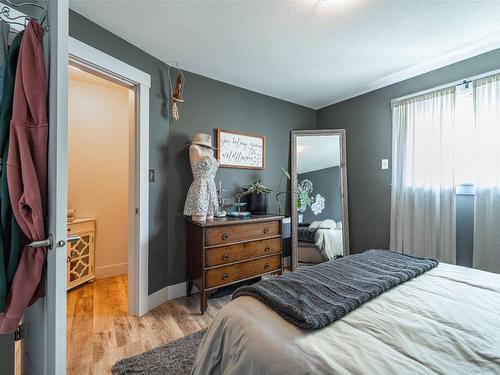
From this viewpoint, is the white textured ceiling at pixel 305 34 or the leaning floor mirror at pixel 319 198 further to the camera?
the leaning floor mirror at pixel 319 198

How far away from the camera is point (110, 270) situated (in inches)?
117

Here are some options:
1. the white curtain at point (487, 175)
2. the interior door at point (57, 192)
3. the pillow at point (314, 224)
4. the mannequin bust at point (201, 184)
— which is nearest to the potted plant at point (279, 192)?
the pillow at point (314, 224)

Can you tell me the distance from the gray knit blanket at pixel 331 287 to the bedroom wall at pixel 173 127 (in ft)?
4.55

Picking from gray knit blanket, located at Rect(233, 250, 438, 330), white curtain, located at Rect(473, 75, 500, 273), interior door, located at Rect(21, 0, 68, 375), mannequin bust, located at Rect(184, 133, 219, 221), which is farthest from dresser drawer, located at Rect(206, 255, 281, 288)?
white curtain, located at Rect(473, 75, 500, 273)

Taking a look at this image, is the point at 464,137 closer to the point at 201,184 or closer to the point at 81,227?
the point at 201,184

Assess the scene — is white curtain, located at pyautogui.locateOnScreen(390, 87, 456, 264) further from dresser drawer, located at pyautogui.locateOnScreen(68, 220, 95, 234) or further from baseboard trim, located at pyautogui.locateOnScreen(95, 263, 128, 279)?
dresser drawer, located at pyautogui.locateOnScreen(68, 220, 95, 234)

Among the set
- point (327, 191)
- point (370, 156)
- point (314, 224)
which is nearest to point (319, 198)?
point (327, 191)

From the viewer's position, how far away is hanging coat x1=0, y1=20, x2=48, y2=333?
845mm

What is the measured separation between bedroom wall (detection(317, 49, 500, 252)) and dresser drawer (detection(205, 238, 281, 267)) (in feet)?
4.02

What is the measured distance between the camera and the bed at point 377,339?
2.15ft

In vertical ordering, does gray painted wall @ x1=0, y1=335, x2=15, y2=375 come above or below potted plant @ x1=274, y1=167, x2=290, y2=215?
below

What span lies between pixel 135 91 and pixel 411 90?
2.75 metres

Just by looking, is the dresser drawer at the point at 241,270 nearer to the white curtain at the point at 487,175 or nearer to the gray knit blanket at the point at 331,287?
the gray knit blanket at the point at 331,287

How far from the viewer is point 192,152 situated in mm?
2281
